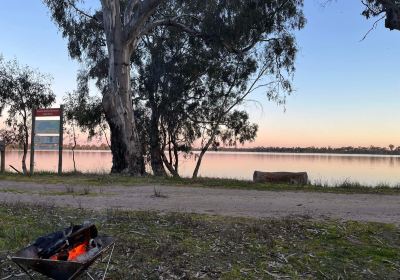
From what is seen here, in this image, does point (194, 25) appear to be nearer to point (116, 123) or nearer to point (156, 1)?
point (156, 1)

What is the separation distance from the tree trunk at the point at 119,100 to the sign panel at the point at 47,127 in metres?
1.88

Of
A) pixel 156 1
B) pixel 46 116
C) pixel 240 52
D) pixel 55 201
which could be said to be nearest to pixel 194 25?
pixel 240 52

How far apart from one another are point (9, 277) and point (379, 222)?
526 centimetres

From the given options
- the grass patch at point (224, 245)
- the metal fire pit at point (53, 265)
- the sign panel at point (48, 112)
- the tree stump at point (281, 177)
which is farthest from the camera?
the sign panel at point (48, 112)

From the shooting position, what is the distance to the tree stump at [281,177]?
53.3 feet

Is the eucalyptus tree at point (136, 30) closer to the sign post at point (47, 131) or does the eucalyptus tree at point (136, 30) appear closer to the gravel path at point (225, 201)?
the sign post at point (47, 131)

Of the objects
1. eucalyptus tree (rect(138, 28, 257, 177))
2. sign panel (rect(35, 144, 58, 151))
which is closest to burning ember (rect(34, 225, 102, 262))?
sign panel (rect(35, 144, 58, 151))

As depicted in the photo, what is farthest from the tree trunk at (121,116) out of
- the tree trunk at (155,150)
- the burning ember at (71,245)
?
the burning ember at (71,245)

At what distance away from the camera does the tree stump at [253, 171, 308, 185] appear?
53.3 feet

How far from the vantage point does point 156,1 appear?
18031 millimetres

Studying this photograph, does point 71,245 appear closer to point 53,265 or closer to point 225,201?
point 53,265

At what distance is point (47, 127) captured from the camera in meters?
18.6

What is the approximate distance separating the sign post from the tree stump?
24.1 ft

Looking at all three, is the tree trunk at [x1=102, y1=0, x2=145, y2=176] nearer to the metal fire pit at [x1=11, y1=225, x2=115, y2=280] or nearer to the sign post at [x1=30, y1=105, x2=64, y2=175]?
the sign post at [x1=30, y1=105, x2=64, y2=175]
